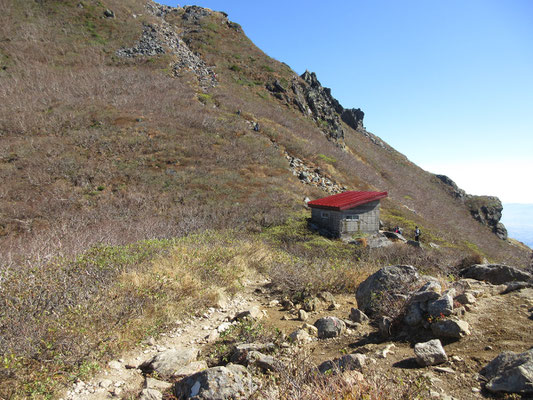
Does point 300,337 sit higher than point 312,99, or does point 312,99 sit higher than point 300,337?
point 312,99

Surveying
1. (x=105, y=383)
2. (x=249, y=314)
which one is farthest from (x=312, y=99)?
(x=105, y=383)

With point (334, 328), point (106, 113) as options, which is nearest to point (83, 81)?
point (106, 113)

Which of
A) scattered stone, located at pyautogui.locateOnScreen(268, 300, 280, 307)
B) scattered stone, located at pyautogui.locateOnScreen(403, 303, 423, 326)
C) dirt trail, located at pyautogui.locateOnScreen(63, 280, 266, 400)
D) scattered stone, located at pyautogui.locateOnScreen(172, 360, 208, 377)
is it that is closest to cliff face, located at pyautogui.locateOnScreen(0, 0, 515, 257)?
dirt trail, located at pyautogui.locateOnScreen(63, 280, 266, 400)

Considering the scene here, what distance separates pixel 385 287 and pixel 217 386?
132 inches

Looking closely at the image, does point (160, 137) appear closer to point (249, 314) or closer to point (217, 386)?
point (249, 314)

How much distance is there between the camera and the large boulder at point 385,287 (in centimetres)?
499

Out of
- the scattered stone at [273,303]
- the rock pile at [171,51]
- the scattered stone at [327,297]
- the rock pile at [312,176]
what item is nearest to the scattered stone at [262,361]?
the scattered stone at [273,303]

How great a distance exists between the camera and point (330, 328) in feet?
15.3

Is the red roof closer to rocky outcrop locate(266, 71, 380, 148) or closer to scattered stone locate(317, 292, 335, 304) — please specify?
scattered stone locate(317, 292, 335, 304)

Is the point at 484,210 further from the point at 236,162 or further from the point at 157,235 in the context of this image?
the point at 157,235

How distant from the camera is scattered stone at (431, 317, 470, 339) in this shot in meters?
3.58

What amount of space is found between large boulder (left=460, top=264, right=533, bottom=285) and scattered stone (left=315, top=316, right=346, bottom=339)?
3.79 metres

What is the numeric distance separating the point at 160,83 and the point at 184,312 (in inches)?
1338

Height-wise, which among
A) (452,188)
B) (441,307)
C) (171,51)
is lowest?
(441,307)
